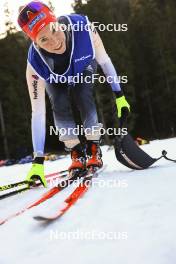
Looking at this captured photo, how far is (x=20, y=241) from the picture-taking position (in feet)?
7.50

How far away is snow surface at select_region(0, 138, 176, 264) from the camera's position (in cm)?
190

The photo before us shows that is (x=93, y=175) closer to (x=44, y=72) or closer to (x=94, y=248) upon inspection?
(x=44, y=72)

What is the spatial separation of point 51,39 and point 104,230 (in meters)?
2.33

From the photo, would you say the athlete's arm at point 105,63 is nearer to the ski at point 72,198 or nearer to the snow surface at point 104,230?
the ski at point 72,198

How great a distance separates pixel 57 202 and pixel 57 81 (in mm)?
1705

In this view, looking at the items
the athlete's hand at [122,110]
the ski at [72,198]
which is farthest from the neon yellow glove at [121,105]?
the ski at [72,198]

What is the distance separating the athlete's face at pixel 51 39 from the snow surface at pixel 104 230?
1578 millimetres

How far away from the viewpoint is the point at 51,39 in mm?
4059

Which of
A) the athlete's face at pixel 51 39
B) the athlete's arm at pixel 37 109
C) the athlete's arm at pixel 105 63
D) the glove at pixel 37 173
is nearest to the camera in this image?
the athlete's face at pixel 51 39

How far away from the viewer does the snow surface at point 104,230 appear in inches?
74.6

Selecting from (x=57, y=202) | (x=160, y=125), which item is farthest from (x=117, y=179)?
(x=160, y=125)

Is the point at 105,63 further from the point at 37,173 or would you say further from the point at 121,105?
the point at 37,173

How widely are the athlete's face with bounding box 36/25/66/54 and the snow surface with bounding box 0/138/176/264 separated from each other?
1.58 meters

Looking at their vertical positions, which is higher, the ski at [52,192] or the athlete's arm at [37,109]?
the athlete's arm at [37,109]
